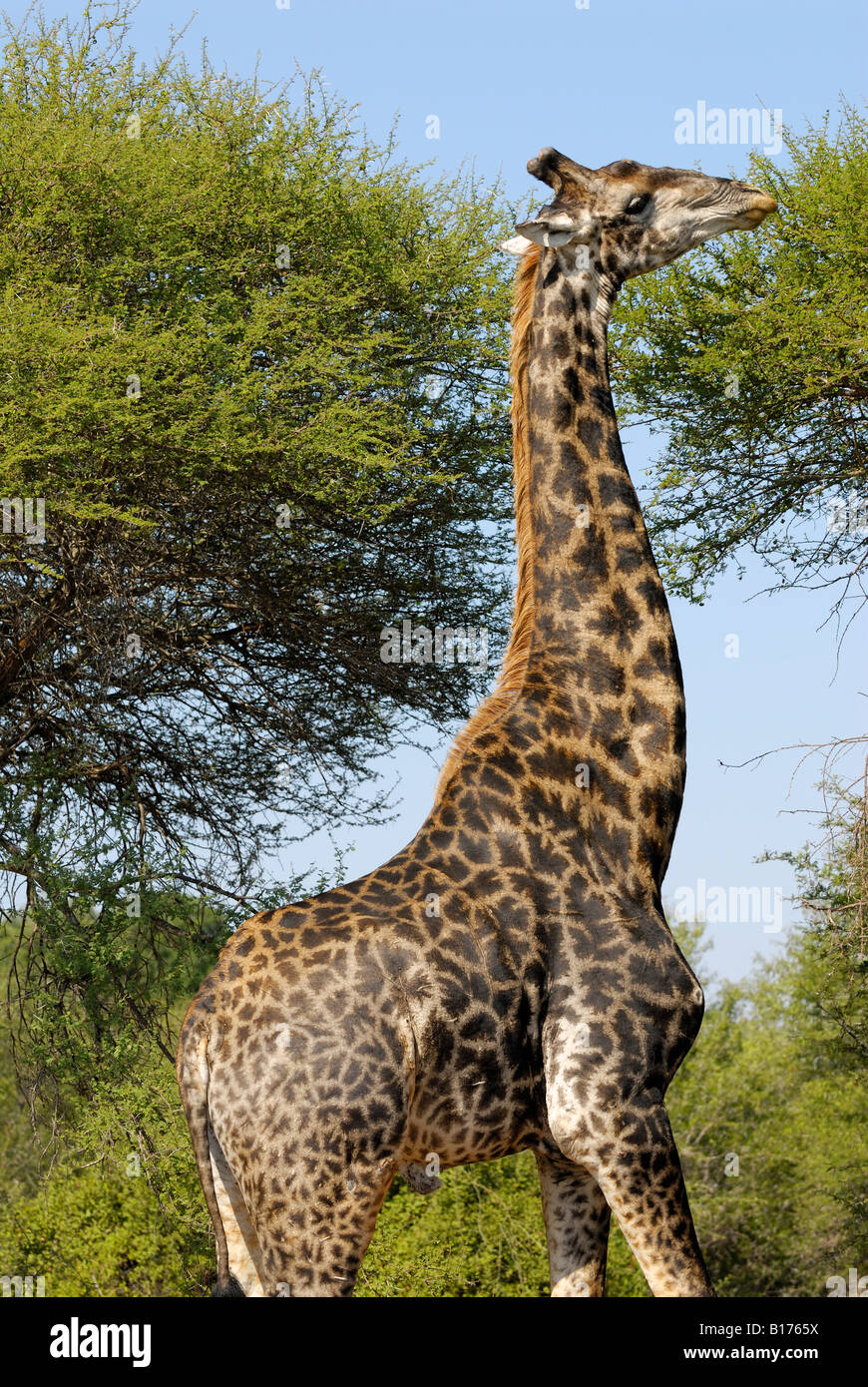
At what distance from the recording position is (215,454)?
11.2 m

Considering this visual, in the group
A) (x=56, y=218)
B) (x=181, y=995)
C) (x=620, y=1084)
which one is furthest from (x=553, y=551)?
(x=181, y=995)

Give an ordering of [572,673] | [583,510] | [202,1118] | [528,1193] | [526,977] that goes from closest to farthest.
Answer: [202,1118] → [526,977] → [572,673] → [583,510] → [528,1193]

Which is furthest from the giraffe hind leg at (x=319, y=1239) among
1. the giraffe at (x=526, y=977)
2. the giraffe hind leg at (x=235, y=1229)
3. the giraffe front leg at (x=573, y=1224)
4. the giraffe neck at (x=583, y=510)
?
the giraffe neck at (x=583, y=510)

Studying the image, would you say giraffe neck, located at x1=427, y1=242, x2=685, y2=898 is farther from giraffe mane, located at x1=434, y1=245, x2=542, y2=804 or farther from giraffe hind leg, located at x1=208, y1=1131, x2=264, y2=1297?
giraffe hind leg, located at x1=208, y1=1131, x2=264, y2=1297

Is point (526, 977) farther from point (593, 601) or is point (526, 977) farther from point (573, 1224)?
point (593, 601)

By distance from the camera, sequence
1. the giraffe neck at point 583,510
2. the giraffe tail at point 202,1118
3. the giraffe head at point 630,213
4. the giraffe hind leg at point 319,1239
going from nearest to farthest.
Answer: the giraffe hind leg at point 319,1239
the giraffe tail at point 202,1118
the giraffe neck at point 583,510
the giraffe head at point 630,213

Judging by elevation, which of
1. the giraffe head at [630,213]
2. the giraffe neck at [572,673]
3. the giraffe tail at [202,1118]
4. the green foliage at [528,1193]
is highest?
the giraffe head at [630,213]

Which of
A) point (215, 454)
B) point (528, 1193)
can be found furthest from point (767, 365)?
point (528, 1193)

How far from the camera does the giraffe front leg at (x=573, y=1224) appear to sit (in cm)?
457

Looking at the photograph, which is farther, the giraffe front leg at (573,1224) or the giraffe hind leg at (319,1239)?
the giraffe front leg at (573,1224)

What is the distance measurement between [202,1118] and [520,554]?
205 cm

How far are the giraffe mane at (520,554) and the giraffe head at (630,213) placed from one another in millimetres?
157

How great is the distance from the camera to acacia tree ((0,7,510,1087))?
11.2m

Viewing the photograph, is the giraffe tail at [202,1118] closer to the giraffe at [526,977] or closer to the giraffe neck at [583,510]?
the giraffe at [526,977]
